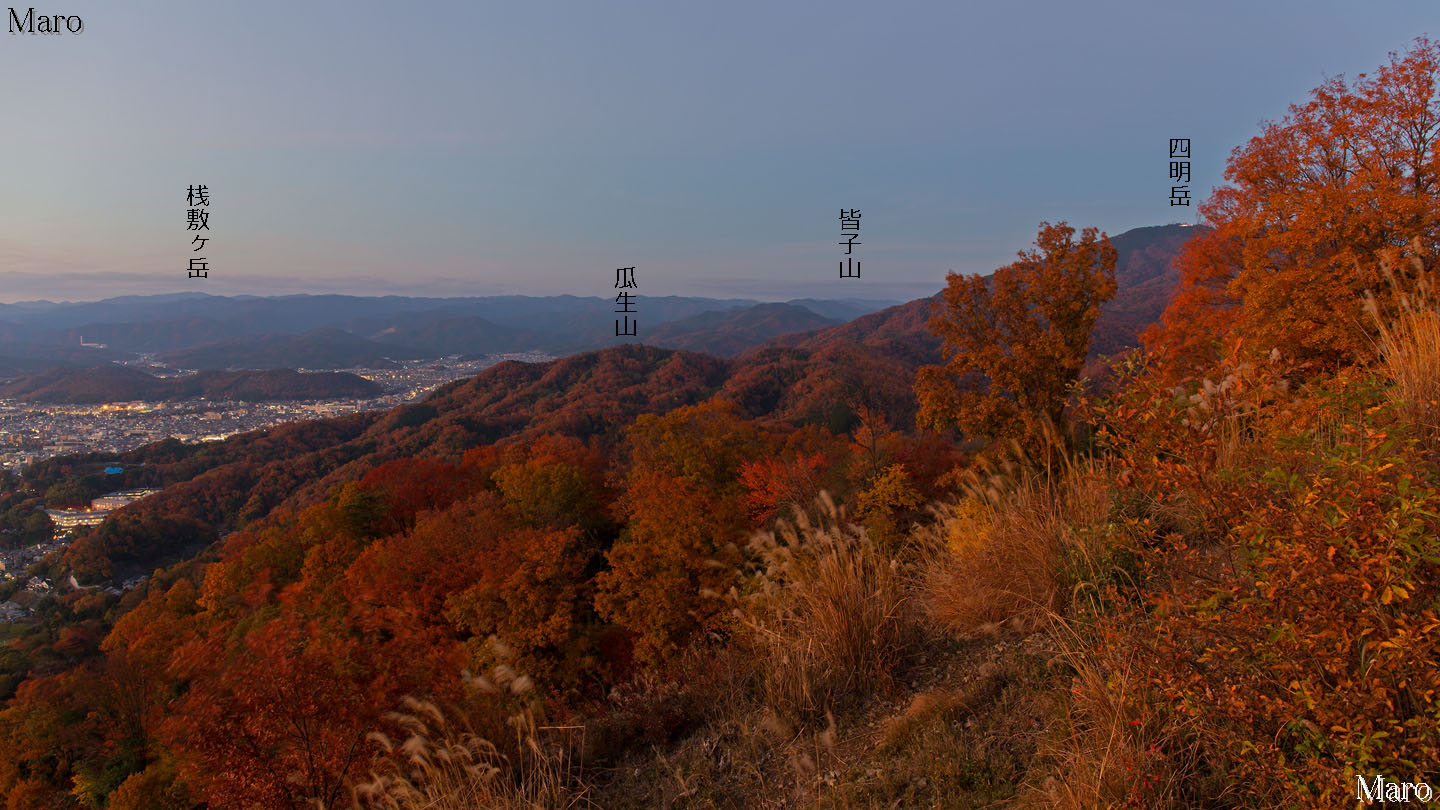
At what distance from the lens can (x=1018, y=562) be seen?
470 centimetres

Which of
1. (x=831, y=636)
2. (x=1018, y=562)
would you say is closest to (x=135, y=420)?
(x=831, y=636)

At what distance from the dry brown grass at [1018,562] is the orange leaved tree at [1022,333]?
1147 cm

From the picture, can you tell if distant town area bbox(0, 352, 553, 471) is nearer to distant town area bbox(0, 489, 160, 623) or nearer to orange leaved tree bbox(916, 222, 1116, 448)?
distant town area bbox(0, 489, 160, 623)

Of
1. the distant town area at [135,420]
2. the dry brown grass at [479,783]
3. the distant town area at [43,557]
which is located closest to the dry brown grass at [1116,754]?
the dry brown grass at [479,783]

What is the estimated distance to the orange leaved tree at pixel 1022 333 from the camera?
16312 millimetres

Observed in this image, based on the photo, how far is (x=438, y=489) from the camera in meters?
33.4

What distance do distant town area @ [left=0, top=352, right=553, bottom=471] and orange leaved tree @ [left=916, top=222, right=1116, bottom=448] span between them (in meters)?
104

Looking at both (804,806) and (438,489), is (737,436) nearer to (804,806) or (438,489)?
(438,489)

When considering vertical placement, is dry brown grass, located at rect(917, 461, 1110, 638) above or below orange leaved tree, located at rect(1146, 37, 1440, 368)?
below

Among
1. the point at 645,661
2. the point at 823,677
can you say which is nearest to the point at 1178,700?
the point at 823,677

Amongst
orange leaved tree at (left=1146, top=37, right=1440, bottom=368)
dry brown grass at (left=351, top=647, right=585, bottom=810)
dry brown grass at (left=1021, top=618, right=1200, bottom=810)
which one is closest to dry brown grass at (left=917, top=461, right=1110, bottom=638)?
dry brown grass at (left=1021, top=618, right=1200, bottom=810)

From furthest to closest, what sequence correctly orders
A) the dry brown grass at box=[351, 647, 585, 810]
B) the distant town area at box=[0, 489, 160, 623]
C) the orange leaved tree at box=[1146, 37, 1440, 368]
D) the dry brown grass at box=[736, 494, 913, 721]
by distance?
the distant town area at box=[0, 489, 160, 623]
the orange leaved tree at box=[1146, 37, 1440, 368]
the dry brown grass at box=[736, 494, 913, 721]
the dry brown grass at box=[351, 647, 585, 810]

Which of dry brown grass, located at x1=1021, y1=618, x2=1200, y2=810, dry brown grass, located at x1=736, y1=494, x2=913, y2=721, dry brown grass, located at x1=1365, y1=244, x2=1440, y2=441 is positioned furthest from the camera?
dry brown grass, located at x1=736, y1=494, x2=913, y2=721

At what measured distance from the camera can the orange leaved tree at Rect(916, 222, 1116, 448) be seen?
16.3 meters
